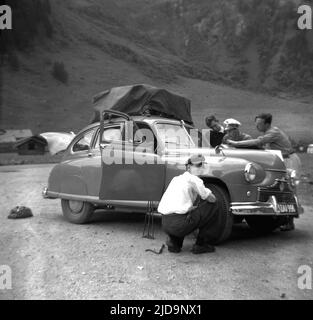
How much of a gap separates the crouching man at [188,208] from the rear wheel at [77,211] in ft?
7.73

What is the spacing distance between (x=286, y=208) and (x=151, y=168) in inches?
75.2

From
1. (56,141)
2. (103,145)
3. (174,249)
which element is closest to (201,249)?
(174,249)

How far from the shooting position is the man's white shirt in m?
6.24

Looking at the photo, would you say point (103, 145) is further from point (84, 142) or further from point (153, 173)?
point (153, 173)

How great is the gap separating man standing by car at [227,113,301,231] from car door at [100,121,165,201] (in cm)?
130

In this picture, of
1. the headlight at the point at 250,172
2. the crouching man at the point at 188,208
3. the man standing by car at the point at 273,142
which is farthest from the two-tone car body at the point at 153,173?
the man standing by car at the point at 273,142

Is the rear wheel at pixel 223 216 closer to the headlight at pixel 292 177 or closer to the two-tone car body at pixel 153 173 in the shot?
the two-tone car body at pixel 153 173

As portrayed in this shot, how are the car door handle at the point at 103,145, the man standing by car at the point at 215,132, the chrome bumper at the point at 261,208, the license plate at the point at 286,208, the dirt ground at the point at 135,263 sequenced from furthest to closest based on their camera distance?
the man standing by car at the point at 215,132 → the car door handle at the point at 103,145 → the license plate at the point at 286,208 → the chrome bumper at the point at 261,208 → the dirt ground at the point at 135,263

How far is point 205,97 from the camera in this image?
80188 millimetres

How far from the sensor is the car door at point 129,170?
7.25 meters

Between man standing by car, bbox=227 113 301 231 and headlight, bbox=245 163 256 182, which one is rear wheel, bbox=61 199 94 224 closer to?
man standing by car, bbox=227 113 301 231

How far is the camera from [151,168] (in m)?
7.30

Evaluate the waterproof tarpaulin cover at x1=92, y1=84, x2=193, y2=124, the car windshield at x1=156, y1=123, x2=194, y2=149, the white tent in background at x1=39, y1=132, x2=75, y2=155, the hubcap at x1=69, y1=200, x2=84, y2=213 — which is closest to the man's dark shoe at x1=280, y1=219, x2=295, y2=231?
the car windshield at x1=156, y1=123, x2=194, y2=149
